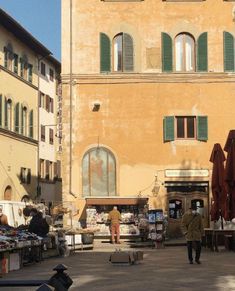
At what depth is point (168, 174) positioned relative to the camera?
29156 millimetres

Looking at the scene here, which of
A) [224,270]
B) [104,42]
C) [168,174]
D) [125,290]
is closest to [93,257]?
[224,270]

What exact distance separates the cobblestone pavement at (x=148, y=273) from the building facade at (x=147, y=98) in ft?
31.6

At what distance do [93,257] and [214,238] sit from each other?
419 cm

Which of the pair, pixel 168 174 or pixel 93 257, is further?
pixel 168 174

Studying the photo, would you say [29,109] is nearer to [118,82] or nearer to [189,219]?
[118,82]

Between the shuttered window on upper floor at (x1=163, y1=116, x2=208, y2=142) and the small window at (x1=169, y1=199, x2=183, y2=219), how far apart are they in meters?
2.84

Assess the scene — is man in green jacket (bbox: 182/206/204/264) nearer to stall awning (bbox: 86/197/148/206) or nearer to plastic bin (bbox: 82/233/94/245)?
plastic bin (bbox: 82/233/94/245)

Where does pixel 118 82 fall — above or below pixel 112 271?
above

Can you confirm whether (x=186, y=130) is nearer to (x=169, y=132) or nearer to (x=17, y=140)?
(x=169, y=132)

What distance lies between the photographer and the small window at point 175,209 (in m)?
29.4

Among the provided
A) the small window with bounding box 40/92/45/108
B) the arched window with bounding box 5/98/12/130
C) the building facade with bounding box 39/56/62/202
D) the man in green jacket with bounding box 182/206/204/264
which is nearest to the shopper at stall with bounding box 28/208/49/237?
the man in green jacket with bounding box 182/206/204/264

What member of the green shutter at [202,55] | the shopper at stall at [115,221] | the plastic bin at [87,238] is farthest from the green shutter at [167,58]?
the plastic bin at [87,238]

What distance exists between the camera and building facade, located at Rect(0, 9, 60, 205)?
3859 centimetres

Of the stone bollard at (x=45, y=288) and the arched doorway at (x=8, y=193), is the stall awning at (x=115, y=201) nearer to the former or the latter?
the arched doorway at (x=8, y=193)
